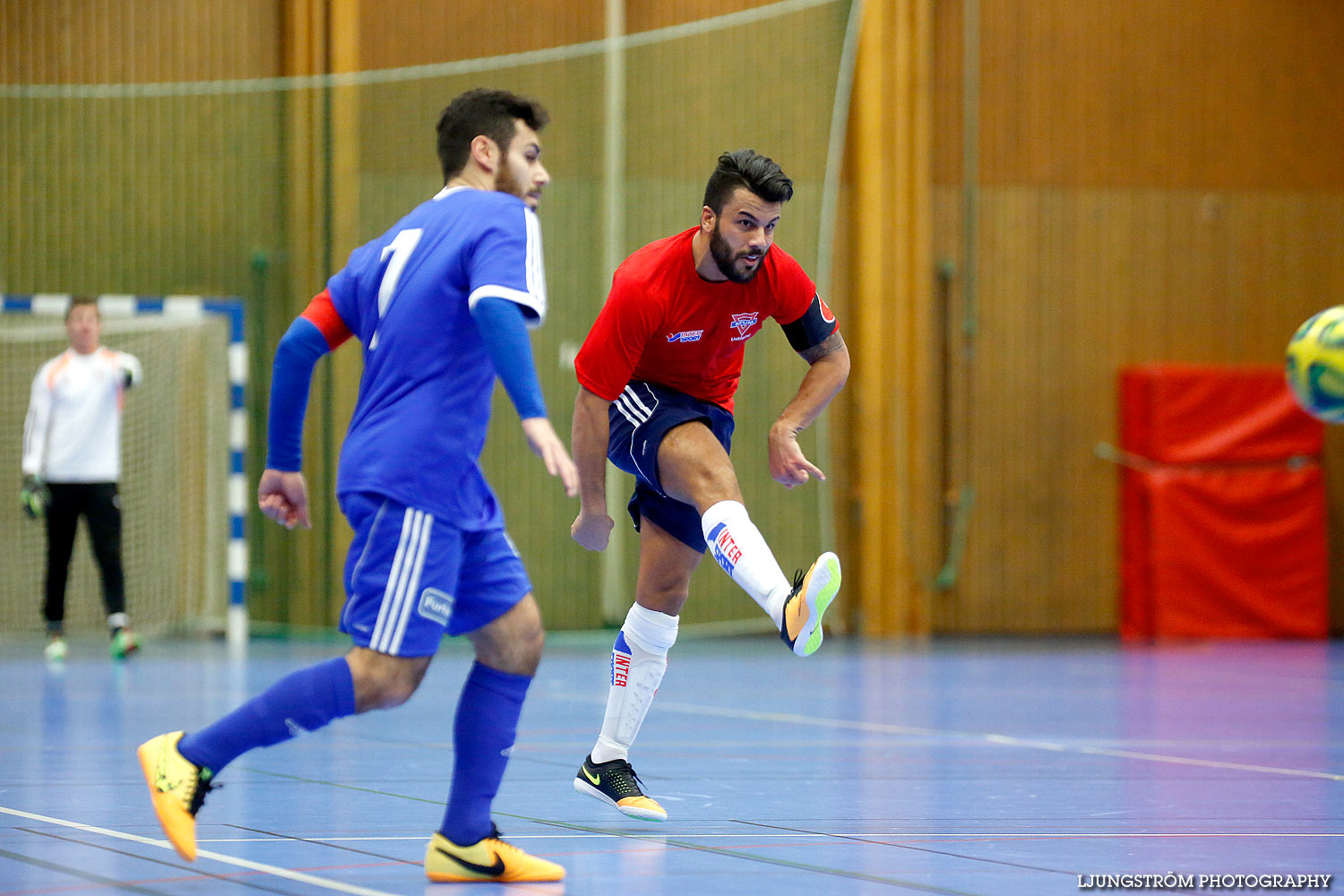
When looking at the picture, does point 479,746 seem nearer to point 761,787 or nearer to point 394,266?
point 394,266

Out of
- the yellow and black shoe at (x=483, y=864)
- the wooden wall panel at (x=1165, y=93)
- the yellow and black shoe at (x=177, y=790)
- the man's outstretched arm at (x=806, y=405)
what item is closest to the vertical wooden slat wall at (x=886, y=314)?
the wooden wall panel at (x=1165, y=93)

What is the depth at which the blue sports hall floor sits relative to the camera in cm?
322

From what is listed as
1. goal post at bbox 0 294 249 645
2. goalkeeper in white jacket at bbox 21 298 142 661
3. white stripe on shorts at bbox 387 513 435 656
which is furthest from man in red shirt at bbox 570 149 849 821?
goal post at bbox 0 294 249 645

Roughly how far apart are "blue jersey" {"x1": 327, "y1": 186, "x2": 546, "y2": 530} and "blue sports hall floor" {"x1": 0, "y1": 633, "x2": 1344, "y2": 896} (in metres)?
0.79

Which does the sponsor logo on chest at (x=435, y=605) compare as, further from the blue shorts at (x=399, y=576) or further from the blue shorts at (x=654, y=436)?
the blue shorts at (x=654, y=436)

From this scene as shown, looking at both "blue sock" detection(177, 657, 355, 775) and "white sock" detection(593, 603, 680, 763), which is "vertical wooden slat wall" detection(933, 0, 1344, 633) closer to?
"white sock" detection(593, 603, 680, 763)

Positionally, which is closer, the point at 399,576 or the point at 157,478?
the point at 399,576

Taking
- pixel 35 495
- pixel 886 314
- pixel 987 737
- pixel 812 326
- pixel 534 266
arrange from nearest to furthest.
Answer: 1. pixel 534 266
2. pixel 812 326
3. pixel 987 737
4. pixel 35 495
5. pixel 886 314

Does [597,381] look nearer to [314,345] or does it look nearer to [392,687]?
[314,345]

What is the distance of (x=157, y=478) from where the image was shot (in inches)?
436

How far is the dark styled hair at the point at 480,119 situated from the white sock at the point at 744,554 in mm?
1163

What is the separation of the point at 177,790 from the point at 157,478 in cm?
853

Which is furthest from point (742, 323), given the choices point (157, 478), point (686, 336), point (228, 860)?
point (157, 478)

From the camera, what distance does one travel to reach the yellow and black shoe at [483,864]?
3.15m
